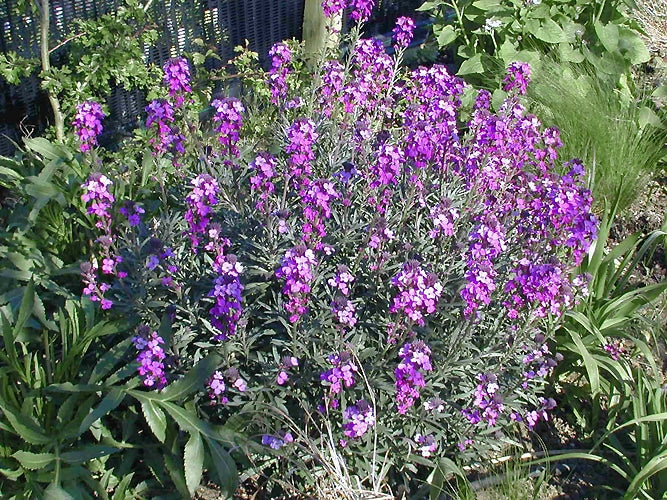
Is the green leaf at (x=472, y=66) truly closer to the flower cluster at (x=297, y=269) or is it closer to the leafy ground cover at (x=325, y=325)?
the leafy ground cover at (x=325, y=325)

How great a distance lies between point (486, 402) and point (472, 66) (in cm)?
288

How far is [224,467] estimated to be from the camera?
8.28 ft

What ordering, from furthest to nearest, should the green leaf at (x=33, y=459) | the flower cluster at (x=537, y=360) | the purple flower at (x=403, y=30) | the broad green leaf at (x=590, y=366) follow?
the purple flower at (x=403, y=30), the broad green leaf at (x=590, y=366), the flower cluster at (x=537, y=360), the green leaf at (x=33, y=459)

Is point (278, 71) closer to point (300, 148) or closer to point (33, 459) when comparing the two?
point (300, 148)

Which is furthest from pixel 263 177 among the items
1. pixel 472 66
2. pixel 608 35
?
pixel 608 35

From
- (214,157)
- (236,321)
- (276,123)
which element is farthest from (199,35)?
(236,321)

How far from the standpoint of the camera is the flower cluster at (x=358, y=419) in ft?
7.49

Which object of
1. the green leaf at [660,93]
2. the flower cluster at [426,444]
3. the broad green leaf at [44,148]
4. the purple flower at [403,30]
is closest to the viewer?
the flower cluster at [426,444]

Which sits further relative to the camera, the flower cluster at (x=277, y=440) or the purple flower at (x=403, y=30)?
the purple flower at (x=403, y=30)

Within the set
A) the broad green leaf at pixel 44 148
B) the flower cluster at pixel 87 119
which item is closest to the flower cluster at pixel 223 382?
the flower cluster at pixel 87 119

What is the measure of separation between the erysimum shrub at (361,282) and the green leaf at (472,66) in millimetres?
1655

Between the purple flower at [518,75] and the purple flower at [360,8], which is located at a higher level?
the purple flower at [360,8]

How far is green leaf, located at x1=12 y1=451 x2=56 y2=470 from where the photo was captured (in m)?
2.45

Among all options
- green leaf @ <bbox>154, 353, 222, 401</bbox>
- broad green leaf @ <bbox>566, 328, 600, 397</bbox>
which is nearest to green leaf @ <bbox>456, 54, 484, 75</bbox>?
broad green leaf @ <bbox>566, 328, 600, 397</bbox>
